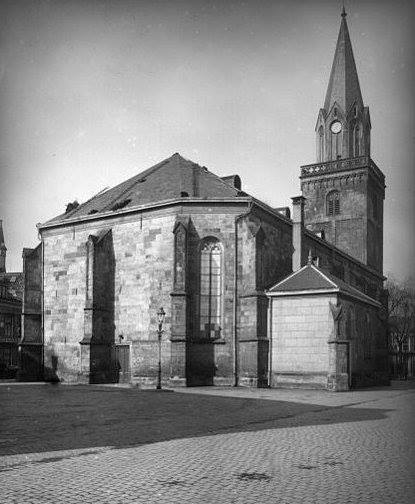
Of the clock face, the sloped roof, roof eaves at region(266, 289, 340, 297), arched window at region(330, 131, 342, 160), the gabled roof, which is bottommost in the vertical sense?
roof eaves at region(266, 289, 340, 297)

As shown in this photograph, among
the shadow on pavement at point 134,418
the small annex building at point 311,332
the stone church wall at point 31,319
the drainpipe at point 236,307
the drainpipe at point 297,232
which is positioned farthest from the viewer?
the drainpipe at point 297,232

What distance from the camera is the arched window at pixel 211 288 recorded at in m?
30.9

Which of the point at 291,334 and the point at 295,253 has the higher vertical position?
the point at 295,253

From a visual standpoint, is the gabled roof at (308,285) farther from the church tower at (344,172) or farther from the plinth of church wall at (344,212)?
the plinth of church wall at (344,212)

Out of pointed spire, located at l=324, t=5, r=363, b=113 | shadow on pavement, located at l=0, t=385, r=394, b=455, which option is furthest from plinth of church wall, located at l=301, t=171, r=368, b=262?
shadow on pavement, located at l=0, t=385, r=394, b=455

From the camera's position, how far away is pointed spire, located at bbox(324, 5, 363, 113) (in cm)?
5328

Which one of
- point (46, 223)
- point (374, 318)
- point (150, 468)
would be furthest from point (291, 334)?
point (150, 468)

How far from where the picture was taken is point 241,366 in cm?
2977

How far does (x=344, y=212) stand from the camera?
2103 inches

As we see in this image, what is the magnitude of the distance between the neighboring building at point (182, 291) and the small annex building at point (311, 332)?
8 centimetres

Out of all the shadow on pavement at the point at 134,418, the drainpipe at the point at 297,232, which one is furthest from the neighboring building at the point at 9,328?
the shadow on pavement at the point at 134,418

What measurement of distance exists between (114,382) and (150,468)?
24.6 metres

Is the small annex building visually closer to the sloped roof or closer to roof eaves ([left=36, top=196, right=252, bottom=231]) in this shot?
roof eaves ([left=36, top=196, right=252, bottom=231])

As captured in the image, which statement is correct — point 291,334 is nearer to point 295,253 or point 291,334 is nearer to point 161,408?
point 295,253
